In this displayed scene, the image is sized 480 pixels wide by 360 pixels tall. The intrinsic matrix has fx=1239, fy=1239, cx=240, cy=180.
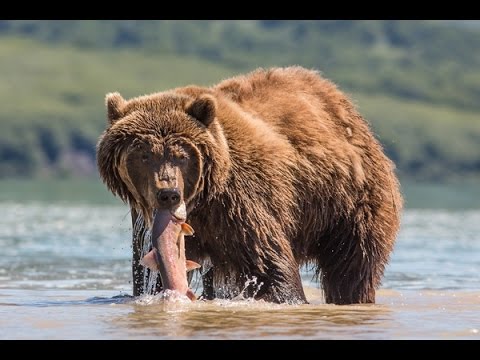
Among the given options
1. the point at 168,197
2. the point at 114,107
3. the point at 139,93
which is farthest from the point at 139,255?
the point at 139,93

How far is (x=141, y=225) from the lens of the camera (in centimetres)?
966

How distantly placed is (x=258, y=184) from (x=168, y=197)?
3.16 ft

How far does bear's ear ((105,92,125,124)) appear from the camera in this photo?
376 inches

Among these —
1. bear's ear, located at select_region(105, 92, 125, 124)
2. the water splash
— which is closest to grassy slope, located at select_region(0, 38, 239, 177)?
the water splash

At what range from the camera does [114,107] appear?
954 centimetres

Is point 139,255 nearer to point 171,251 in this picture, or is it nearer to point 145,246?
point 145,246

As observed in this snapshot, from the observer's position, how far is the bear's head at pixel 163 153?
29.9 feet

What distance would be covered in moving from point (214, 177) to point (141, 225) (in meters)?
0.75

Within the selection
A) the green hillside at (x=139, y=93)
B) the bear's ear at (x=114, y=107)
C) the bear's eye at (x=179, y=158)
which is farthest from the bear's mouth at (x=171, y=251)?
the green hillside at (x=139, y=93)

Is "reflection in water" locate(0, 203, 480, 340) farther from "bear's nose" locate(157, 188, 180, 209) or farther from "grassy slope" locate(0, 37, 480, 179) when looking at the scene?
"grassy slope" locate(0, 37, 480, 179)

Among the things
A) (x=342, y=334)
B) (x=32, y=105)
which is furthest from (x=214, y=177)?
(x=32, y=105)

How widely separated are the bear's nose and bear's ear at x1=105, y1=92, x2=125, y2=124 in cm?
89
